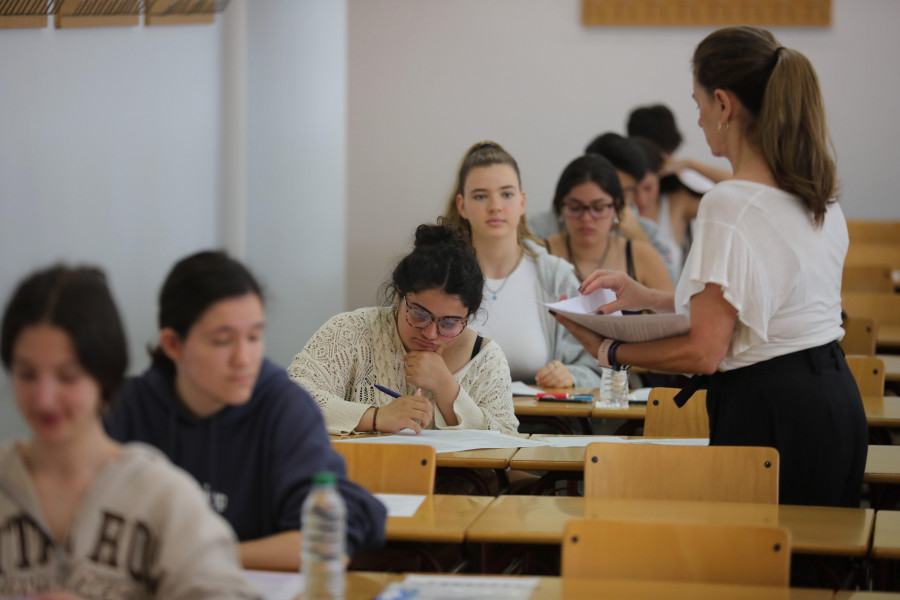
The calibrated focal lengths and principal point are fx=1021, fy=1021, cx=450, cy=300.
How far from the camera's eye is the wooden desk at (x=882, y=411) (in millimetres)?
3670

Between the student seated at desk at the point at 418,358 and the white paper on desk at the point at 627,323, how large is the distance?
15.7 inches

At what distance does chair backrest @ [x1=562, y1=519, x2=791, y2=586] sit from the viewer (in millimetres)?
1896

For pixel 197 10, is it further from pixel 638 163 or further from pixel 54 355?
pixel 54 355

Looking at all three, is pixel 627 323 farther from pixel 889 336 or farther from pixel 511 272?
pixel 889 336

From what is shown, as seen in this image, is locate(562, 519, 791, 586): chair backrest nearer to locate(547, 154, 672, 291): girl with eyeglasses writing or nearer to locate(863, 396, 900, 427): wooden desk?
locate(863, 396, 900, 427): wooden desk

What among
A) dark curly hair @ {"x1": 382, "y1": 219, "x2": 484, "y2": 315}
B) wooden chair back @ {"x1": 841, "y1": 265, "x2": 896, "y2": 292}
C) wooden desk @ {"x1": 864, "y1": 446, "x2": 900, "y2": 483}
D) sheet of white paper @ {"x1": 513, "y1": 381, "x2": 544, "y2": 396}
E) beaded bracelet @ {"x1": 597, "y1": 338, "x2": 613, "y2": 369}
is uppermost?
dark curly hair @ {"x1": 382, "y1": 219, "x2": 484, "y2": 315}

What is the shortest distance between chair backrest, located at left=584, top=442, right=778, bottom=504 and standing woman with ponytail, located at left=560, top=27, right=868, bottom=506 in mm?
118

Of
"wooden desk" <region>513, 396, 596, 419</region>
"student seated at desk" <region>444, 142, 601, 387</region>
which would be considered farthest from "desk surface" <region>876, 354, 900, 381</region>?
"wooden desk" <region>513, 396, 596, 419</region>

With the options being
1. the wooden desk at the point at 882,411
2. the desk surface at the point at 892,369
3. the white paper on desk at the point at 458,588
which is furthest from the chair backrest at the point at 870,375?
the white paper on desk at the point at 458,588

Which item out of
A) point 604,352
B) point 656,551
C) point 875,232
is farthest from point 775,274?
point 875,232

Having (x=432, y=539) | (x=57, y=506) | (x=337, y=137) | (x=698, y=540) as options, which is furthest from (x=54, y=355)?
(x=337, y=137)

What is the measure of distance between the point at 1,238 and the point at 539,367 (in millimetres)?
2220

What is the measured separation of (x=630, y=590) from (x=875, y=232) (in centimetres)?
679

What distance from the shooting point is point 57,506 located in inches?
58.1
